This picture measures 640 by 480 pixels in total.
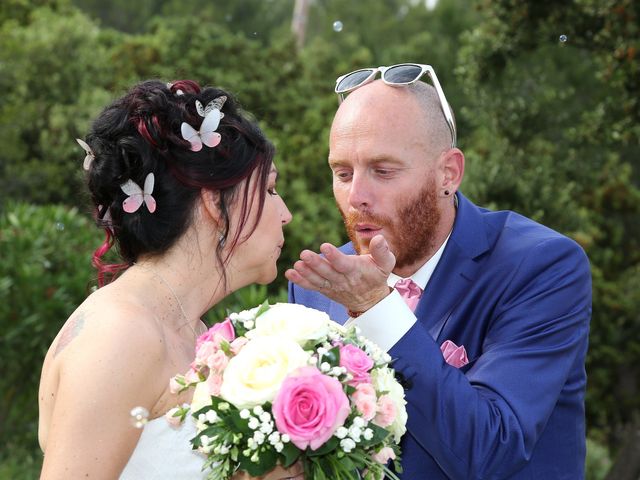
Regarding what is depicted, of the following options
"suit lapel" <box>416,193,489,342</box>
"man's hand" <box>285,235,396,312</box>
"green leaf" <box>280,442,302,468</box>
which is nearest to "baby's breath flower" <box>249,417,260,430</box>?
"green leaf" <box>280,442,302,468</box>

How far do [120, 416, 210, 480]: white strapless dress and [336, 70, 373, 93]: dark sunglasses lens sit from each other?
1.87 m

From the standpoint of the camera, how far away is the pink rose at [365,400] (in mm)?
2953

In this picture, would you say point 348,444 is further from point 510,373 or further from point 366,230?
point 366,230

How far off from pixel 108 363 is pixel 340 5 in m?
36.0

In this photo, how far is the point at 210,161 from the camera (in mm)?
3625

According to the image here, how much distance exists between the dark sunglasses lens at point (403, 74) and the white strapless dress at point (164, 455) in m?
1.88

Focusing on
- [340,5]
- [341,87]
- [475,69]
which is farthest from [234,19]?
[341,87]

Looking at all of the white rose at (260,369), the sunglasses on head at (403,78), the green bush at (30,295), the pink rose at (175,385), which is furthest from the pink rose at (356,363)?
the green bush at (30,295)

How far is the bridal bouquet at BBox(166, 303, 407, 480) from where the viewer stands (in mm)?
2863

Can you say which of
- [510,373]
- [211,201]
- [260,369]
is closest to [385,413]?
[260,369]

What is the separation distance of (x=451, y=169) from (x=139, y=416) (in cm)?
202

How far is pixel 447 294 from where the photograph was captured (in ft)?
12.8

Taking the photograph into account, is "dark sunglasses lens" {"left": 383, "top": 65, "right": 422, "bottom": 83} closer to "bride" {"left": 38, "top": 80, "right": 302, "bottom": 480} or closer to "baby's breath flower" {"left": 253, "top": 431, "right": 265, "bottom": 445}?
"bride" {"left": 38, "top": 80, "right": 302, "bottom": 480}

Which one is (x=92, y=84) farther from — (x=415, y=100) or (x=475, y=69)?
(x=415, y=100)
